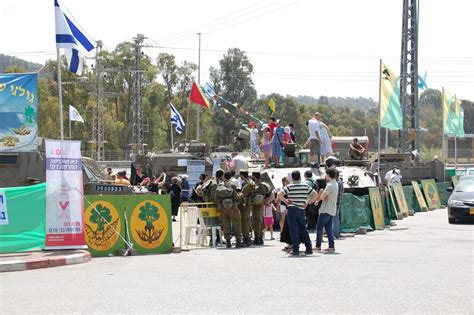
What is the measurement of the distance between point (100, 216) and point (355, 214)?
8294 millimetres

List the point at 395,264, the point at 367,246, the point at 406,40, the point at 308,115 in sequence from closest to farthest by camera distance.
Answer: the point at 395,264 → the point at 367,246 → the point at 406,40 → the point at 308,115

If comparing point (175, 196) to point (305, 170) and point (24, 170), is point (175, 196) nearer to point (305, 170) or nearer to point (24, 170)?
point (305, 170)

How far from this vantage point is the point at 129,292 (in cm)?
1070

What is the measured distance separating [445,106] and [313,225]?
1969cm

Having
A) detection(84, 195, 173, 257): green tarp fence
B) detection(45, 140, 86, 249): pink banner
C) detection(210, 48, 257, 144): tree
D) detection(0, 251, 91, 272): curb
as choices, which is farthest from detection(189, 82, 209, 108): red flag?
detection(210, 48, 257, 144): tree

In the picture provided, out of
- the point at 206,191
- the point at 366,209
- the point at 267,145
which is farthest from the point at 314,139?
the point at 206,191

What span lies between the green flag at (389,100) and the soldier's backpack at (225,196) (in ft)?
33.2

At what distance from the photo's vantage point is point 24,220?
14.9 metres

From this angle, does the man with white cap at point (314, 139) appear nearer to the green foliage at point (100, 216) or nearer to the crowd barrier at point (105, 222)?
the crowd barrier at point (105, 222)

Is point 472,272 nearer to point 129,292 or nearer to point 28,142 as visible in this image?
point 129,292

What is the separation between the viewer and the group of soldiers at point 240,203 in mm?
17312

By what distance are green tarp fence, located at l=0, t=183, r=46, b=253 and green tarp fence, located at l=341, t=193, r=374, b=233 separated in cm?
854

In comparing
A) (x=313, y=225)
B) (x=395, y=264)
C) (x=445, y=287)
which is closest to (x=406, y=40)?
(x=313, y=225)

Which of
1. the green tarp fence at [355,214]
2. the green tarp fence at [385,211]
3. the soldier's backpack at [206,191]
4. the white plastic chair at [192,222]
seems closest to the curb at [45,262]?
the white plastic chair at [192,222]
